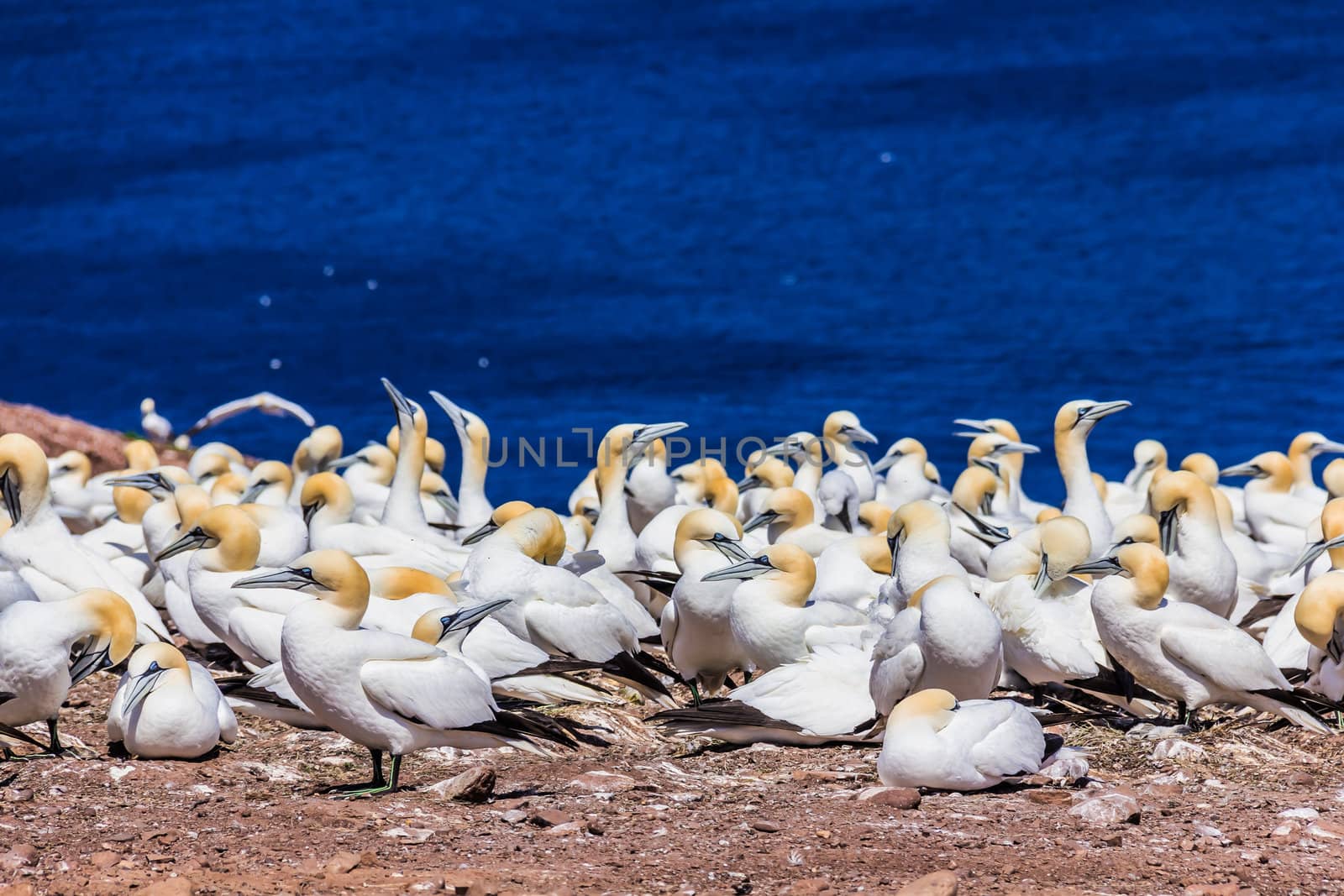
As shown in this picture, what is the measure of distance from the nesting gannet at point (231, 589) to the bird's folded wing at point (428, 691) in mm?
1638

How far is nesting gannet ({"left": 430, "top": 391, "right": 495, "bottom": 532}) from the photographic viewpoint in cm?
1105

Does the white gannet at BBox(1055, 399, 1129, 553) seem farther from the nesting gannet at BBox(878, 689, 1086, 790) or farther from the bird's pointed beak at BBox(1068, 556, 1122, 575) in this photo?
the nesting gannet at BBox(878, 689, 1086, 790)

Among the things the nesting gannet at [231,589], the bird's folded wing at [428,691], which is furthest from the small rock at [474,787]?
the nesting gannet at [231,589]

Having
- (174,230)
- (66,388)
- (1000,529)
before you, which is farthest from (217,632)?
(174,230)

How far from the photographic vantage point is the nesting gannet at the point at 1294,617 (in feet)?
23.5

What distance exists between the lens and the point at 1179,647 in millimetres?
6371

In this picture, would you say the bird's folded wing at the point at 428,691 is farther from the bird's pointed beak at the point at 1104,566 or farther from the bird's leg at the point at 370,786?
the bird's pointed beak at the point at 1104,566

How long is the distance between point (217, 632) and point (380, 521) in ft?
11.1

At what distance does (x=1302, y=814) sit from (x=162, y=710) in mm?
3566

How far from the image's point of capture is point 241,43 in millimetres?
57406

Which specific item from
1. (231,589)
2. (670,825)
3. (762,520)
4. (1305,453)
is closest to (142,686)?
(231,589)

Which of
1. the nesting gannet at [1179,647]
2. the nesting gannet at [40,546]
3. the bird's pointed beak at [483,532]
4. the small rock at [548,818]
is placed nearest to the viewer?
the small rock at [548,818]

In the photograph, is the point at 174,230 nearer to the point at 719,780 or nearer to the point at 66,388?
the point at 66,388

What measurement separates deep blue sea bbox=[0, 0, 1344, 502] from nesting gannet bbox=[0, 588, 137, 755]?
14.8 meters
